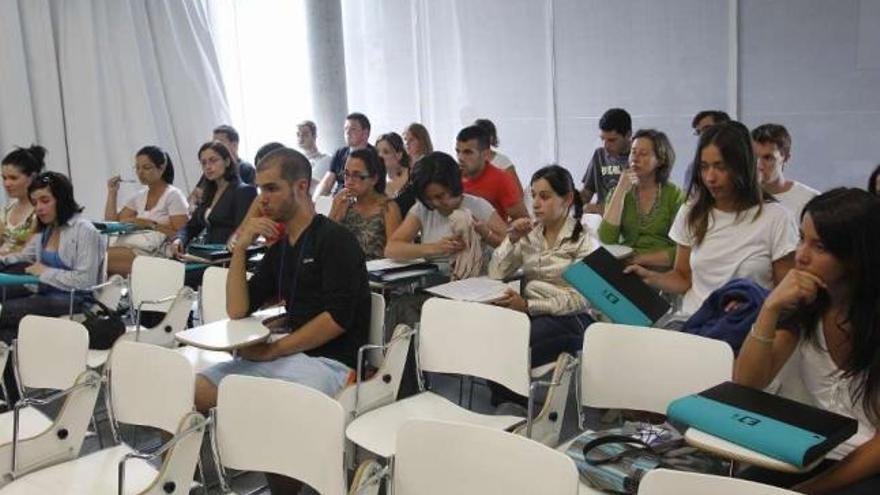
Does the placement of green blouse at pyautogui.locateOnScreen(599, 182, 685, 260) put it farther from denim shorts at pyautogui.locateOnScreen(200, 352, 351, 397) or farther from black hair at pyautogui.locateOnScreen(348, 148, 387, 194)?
denim shorts at pyautogui.locateOnScreen(200, 352, 351, 397)

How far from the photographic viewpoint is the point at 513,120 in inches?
287

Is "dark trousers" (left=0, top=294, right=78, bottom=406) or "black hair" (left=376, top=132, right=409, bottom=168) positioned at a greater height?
"black hair" (left=376, top=132, right=409, bottom=168)

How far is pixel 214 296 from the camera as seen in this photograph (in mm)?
3693

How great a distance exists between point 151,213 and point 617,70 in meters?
3.63

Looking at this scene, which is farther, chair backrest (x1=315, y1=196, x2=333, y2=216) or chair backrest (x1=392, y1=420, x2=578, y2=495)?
chair backrest (x1=315, y1=196, x2=333, y2=216)

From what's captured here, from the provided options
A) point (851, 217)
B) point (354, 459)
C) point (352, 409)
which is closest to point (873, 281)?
point (851, 217)

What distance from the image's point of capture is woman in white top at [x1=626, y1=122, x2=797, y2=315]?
2938 millimetres

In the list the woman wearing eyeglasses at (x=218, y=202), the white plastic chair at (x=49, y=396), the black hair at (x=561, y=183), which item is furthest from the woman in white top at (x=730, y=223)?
the woman wearing eyeglasses at (x=218, y=202)

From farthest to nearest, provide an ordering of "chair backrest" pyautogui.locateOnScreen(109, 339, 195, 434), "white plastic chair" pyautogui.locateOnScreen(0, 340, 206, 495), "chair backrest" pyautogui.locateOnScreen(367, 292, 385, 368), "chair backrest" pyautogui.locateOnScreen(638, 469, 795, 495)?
"chair backrest" pyautogui.locateOnScreen(367, 292, 385, 368)
"chair backrest" pyautogui.locateOnScreen(109, 339, 195, 434)
"white plastic chair" pyautogui.locateOnScreen(0, 340, 206, 495)
"chair backrest" pyautogui.locateOnScreen(638, 469, 795, 495)

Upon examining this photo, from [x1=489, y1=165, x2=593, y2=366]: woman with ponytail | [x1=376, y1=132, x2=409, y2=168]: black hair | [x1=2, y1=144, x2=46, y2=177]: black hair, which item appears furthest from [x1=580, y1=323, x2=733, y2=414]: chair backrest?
[x1=2, y1=144, x2=46, y2=177]: black hair

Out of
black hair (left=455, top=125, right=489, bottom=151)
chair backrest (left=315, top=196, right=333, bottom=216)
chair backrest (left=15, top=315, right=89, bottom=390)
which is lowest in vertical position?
chair backrest (left=15, top=315, right=89, bottom=390)

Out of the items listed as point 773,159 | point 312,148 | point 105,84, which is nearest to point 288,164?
point 773,159

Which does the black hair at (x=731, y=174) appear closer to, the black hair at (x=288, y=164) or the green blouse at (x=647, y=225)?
the green blouse at (x=647, y=225)

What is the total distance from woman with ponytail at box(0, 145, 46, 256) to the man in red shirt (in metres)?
2.44
